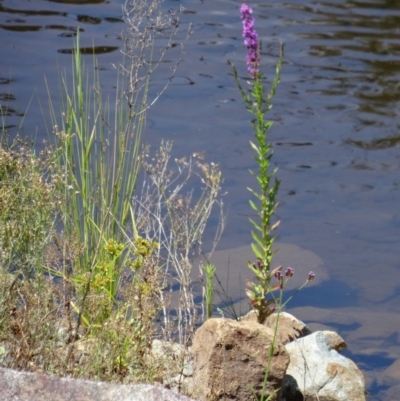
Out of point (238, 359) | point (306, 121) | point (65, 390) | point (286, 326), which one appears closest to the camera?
point (65, 390)

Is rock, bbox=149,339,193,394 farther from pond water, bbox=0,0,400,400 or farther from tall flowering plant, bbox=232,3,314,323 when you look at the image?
pond water, bbox=0,0,400,400

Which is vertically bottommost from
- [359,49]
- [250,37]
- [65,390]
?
[65,390]

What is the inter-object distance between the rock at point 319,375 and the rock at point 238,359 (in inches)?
16.7

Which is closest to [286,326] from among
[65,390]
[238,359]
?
[238,359]

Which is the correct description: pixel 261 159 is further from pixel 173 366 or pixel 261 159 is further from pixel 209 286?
pixel 173 366

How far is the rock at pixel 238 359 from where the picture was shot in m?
3.99

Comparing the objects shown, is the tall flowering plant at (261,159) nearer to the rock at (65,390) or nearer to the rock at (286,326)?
the rock at (286,326)

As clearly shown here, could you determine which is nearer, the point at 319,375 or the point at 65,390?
the point at 65,390

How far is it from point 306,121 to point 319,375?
423 cm

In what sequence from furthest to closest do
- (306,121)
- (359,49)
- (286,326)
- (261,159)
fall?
(359,49) → (306,121) → (286,326) → (261,159)

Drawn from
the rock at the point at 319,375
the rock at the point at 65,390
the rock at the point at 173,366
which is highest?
the rock at the point at 65,390

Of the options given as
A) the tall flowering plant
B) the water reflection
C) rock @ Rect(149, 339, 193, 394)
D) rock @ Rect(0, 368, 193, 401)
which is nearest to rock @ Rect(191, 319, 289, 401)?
rock @ Rect(149, 339, 193, 394)

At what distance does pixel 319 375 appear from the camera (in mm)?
4594

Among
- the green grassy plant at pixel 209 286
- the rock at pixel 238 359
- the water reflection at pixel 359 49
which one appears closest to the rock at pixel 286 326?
the green grassy plant at pixel 209 286
